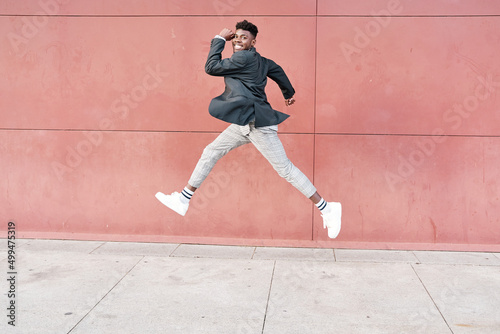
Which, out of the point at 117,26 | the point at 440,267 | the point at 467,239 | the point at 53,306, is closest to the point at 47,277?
the point at 53,306

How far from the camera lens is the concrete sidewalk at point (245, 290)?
3459 millimetres

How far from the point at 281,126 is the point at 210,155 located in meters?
1.26

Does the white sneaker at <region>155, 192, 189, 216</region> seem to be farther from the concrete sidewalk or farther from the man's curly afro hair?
the man's curly afro hair

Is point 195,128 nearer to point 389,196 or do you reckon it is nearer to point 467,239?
point 389,196

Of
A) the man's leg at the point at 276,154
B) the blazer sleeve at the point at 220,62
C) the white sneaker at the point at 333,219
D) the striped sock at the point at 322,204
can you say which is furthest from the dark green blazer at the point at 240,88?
→ the white sneaker at the point at 333,219

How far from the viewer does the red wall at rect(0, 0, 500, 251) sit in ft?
17.5

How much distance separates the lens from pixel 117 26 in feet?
18.2

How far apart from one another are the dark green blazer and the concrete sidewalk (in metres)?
1.44

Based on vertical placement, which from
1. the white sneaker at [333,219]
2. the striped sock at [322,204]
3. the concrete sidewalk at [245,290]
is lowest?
the concrete sidewalk at [245,290]

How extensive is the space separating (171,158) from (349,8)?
256cm

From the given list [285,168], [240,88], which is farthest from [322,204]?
[240,88]

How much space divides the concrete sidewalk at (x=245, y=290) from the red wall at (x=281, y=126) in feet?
1.20

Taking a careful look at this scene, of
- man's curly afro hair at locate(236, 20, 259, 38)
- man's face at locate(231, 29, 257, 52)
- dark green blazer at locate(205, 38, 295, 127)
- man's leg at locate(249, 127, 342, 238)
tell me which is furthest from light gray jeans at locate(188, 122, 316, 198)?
man's curly afro hair at locate(236, 20, 259, 38)

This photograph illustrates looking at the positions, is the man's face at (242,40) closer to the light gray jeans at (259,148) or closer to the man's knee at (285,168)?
the light gray jeans at (259,148)
